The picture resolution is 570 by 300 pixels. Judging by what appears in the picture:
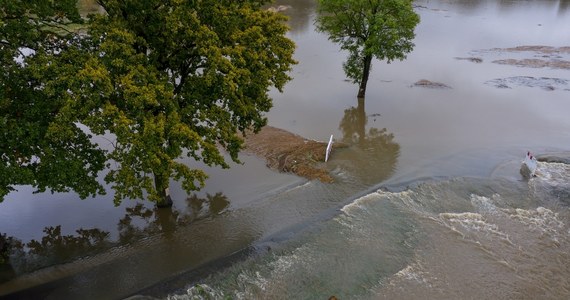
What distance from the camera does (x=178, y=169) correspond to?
1409cm

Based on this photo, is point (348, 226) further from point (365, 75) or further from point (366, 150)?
point (365, 75)

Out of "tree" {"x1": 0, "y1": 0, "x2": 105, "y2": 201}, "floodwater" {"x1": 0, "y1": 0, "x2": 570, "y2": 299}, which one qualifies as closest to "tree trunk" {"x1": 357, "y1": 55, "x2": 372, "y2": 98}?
"floodwater" {"x1": 0, "y1": 0, "x2": 570, "y2": 299}

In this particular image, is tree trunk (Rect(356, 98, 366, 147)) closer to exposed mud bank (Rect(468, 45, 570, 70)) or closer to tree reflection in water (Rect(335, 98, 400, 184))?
tree reflection in water (Rect(335, 98, 400, 184))

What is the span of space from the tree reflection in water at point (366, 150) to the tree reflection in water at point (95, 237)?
729cm

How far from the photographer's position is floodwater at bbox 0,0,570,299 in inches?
556

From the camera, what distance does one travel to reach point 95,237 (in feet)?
53.7

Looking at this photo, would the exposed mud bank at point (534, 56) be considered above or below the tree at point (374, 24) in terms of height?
below

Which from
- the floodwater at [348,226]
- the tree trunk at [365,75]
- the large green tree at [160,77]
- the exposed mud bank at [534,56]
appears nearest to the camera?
the large green tree at [160,77]

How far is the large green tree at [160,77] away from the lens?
490 inches

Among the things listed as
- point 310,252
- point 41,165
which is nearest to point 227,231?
point 310,252

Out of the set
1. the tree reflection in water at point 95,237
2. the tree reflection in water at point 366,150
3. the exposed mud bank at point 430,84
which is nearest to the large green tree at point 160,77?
the tree reflection in water at point 95,237

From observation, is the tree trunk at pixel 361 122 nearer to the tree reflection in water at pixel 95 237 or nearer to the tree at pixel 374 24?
the tree at pixel 374 24

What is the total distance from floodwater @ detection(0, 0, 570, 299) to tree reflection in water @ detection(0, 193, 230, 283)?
0.23ft

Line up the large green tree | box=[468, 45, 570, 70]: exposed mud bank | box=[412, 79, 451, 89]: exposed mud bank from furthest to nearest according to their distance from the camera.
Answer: box=[468, 45, 570, 70]: exposed mud bank < box=[412, 79, 451, 89]: exposed mud bank < the large green tree
